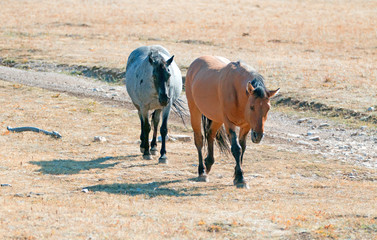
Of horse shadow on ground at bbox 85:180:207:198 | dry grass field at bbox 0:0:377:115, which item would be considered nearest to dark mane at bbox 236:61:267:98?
horse shadow on ground at bbox 85:180:207:198

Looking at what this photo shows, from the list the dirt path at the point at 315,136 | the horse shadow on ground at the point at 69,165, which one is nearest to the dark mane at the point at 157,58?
the horse shadow on ground at the point at 69,165

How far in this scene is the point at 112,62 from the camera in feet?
76.4

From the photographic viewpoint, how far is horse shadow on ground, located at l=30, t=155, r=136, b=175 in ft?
34.5

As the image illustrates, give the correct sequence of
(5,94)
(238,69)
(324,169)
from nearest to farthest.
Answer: (238,69), (324,169), (5,94)

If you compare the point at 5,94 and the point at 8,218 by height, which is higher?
the point at 8,218

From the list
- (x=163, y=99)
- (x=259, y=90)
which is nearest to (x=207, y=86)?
(x=163, y=99)

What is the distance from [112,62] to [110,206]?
1575 centimetres

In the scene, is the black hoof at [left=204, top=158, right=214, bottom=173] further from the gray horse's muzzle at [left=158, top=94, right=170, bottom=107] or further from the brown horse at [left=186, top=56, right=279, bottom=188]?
the gray horse's muzzle at [left=158, top=94, right=170, bottom=107]

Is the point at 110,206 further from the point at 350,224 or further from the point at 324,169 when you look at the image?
the point at 324,169

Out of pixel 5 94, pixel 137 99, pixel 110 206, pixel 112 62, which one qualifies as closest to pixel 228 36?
pixel 112 62

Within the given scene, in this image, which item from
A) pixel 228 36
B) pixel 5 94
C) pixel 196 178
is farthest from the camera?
pixel 228 36

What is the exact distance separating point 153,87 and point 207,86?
1792mm

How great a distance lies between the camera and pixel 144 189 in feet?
31.2

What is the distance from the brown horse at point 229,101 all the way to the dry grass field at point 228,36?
21.2 feet
